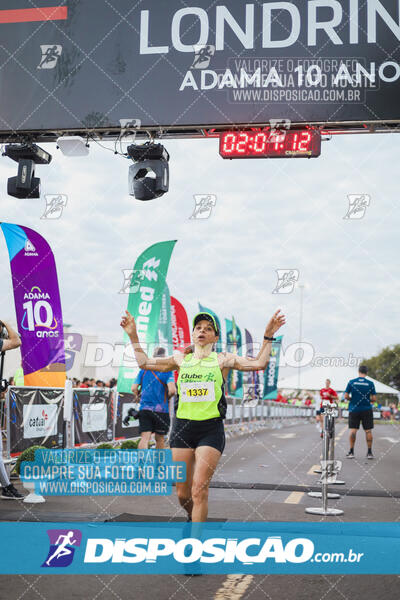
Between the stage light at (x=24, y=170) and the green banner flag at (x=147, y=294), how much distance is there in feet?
12.1

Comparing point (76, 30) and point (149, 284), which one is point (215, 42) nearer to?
point (76, 30)

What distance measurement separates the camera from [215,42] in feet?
34.8

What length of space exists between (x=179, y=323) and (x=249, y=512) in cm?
1116

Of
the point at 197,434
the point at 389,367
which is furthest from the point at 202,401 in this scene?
the point at 389,367

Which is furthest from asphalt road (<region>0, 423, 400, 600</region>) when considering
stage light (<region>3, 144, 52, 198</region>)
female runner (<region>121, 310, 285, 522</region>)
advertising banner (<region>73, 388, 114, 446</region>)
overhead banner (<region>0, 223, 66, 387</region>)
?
stage light (<region>3, 144, 52, 198</region>)

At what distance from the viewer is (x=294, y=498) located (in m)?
8.41

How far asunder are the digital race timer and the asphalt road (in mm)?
4986

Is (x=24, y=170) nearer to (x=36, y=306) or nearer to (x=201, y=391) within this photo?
(x=36, y=306)

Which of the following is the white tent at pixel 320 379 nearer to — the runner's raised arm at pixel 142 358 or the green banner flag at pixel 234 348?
the green banner flag at pixel 234 348

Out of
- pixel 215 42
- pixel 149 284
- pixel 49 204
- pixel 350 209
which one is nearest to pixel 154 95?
pixel 215 42

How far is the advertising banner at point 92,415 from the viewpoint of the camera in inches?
449

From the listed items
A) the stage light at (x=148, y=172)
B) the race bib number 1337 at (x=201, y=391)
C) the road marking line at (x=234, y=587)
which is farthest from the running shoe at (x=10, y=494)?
the stage light at (x=148, y=172)

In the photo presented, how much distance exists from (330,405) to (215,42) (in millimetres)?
6026

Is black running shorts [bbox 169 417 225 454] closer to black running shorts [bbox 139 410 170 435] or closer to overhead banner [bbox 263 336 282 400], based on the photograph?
black running shorts [bbox 139 410 170 435]
